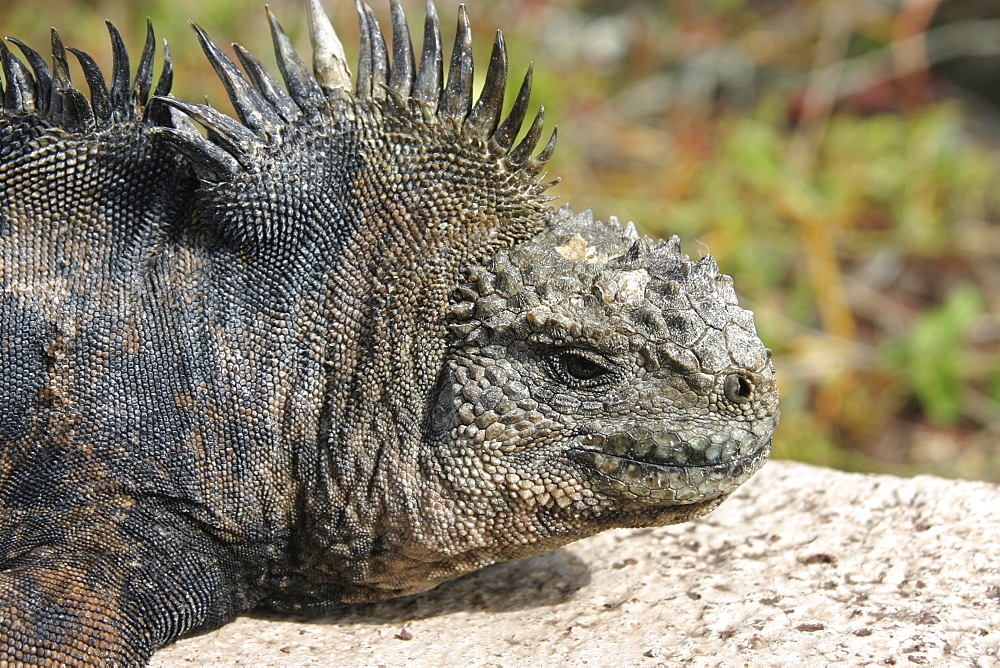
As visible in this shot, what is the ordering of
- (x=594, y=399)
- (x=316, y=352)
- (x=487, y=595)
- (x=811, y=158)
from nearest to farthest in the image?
(x=594, y=399), (x=316, y=352), (x=487, y=595), (x=811, y=158)

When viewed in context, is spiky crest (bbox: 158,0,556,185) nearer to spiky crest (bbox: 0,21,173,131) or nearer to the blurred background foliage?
spiky crest (bbox: 0,21,173,131)

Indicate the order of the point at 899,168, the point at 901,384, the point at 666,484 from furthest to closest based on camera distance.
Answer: the point at 899,168 → the point at 901,384 → the point at 666,484

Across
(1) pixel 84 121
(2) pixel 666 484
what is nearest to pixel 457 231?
(2) pixel 666 484

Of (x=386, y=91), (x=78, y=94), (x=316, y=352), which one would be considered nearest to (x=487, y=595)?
(x=316, y=352)

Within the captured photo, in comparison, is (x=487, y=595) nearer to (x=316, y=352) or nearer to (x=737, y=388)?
(x=316, y=352)

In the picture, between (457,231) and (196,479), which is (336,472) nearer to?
(196,479)

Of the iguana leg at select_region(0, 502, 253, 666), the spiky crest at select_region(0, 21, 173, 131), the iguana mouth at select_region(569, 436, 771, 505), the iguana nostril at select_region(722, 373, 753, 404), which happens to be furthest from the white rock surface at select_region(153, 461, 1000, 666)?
the spiky crest at select_region(0, 21, 173, 131)
